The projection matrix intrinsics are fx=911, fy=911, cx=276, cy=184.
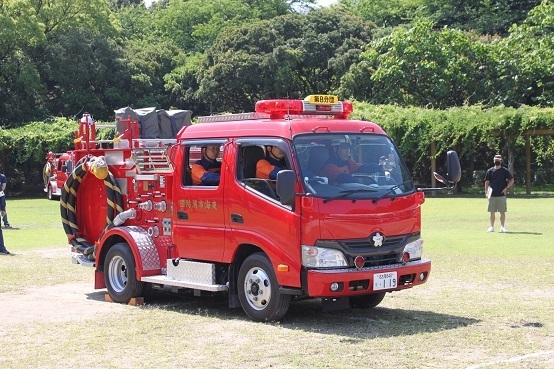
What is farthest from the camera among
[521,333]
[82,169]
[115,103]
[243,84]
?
[115,103]

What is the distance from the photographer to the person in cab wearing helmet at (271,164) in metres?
11.2

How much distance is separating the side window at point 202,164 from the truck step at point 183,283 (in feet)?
4.30

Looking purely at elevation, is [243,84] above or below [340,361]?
above

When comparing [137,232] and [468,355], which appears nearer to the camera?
[468,355]

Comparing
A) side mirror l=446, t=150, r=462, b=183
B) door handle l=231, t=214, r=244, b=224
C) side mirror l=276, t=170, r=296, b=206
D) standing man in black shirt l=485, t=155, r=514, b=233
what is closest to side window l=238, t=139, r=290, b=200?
door handle l=231, t=214, r=244, b=224

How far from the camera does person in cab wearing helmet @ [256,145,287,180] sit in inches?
441

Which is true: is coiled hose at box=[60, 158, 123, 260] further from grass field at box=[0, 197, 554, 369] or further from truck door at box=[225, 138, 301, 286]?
truck door at box=[225, 138, 301, 286]

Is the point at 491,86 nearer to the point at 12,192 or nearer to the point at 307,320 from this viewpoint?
the point at 12,192

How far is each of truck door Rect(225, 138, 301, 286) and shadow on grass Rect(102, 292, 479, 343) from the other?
0.81 m

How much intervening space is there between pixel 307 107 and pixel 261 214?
180cm

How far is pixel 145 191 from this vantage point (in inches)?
518

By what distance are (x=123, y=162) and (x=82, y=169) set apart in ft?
3.06

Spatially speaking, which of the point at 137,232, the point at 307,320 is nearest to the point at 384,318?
the point at 307,320

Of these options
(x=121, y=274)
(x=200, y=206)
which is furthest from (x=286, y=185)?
(x=121, y=274)
